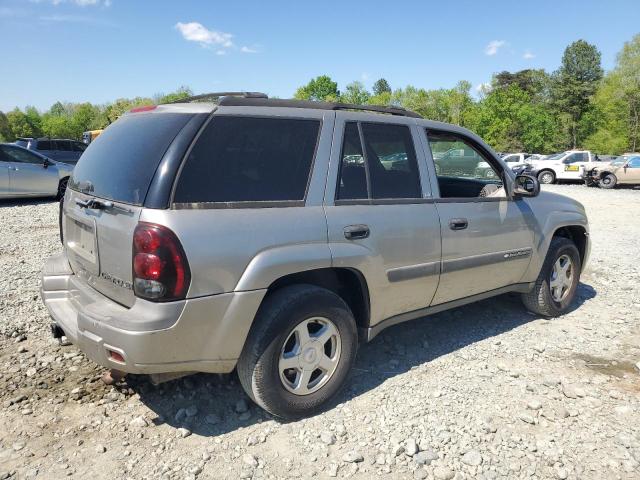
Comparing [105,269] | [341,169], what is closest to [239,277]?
[105,269]

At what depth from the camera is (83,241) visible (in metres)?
2.97

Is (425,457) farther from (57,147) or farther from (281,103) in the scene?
(57,147)

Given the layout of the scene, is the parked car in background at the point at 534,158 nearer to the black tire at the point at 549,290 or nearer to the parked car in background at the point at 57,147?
the parked car in background at the point at 57,147

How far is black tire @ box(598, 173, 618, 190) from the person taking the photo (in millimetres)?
21969

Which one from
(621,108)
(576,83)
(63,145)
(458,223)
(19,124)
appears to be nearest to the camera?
(458,223)

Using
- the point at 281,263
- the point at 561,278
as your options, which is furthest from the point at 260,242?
the point at 561,278

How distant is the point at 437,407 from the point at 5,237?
7.59 metres

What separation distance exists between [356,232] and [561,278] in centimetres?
282

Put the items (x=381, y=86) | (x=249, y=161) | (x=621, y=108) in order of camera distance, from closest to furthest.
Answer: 1. (x=249, y=161)
2. (x=621, y=108)
3. (x=381, y=86)

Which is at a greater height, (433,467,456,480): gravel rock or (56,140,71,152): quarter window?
(56,140,71,152): quarter window

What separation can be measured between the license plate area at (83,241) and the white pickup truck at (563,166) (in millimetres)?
25023

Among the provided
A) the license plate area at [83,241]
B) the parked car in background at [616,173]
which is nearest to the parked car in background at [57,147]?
the license plate area at [83,241]

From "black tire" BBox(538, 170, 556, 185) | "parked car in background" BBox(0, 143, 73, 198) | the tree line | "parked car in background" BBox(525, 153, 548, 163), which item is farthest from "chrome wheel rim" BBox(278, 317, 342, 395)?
the tree line

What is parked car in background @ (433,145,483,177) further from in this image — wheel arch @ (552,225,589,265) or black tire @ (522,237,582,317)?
wheel arch @ (552,225,589,265)
